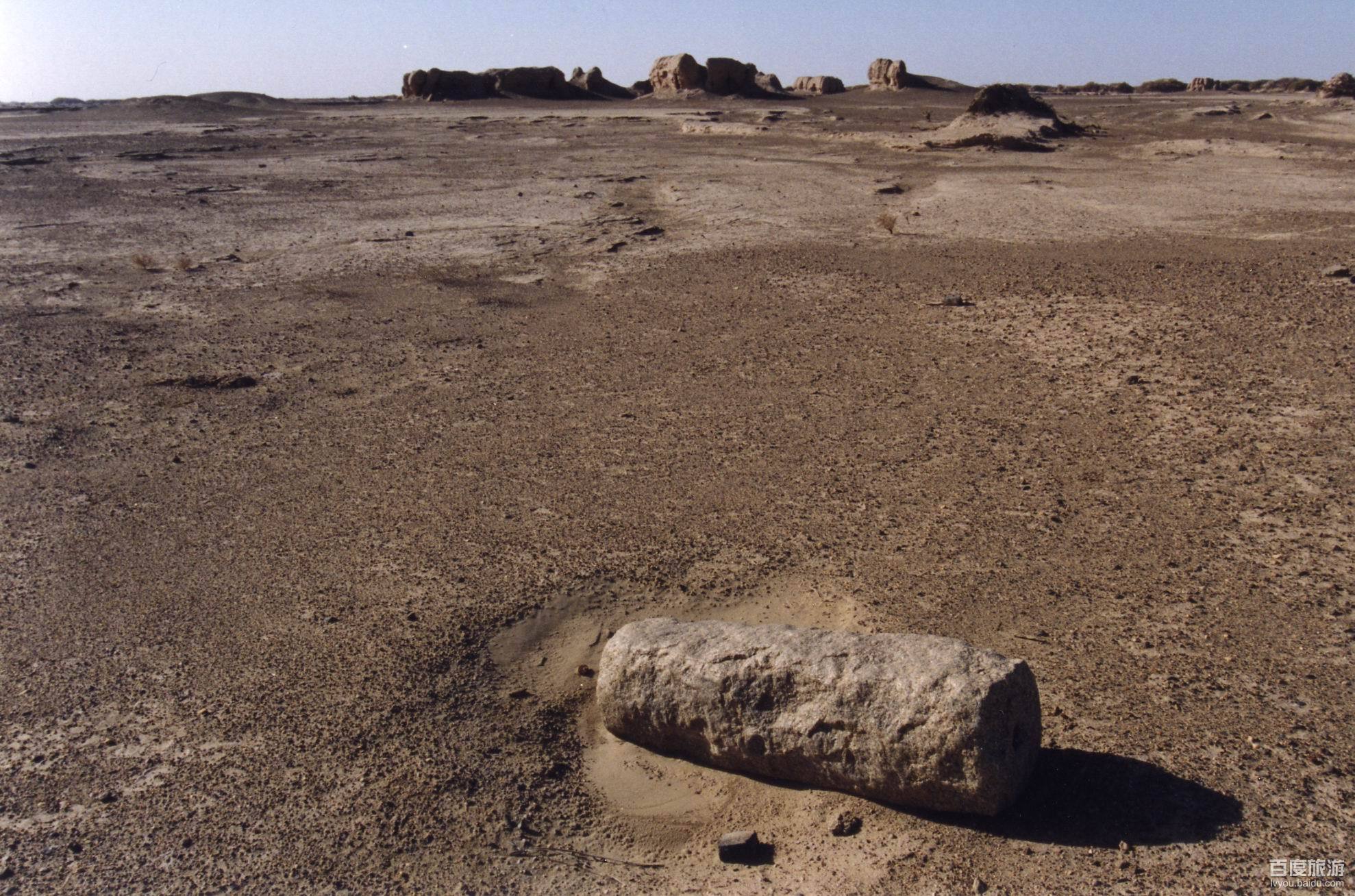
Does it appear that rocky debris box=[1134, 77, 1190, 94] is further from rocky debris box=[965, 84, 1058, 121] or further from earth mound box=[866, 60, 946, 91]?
rocky debris box=[965, 84, 1058, 121]

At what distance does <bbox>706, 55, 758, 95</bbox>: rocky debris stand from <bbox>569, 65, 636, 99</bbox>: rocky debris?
13.1 feet

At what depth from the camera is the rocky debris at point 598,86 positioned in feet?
128

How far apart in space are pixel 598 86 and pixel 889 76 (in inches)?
421

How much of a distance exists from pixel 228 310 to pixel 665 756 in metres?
6.55

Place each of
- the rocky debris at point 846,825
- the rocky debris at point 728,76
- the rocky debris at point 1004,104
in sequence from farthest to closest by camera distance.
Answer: the rocky debris at point 728,76 → the rocky debris at point 1004,104 → the rocky debris at point 846,825

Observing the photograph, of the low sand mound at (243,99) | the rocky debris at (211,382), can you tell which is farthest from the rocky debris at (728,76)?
the rocky debris at (211,382)

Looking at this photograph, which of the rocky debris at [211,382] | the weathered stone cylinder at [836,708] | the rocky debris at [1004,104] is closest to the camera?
the weathered stone cylinder at [836,708]

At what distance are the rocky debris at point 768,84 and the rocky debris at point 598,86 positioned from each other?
4.70 metres

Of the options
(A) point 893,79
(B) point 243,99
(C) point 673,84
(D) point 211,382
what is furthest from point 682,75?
(D) point 211,382

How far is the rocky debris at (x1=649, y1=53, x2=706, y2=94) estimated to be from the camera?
119 ft

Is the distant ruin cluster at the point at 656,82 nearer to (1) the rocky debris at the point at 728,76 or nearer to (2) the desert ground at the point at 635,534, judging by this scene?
(1) the rocky debris at the point at 728,76

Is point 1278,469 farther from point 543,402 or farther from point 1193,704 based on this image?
point 543,402

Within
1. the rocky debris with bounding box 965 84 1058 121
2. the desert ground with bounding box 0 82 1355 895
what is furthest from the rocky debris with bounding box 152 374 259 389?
the rocky debris with bounding box 965 84 1058 121

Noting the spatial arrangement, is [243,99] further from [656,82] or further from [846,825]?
[846,825]
